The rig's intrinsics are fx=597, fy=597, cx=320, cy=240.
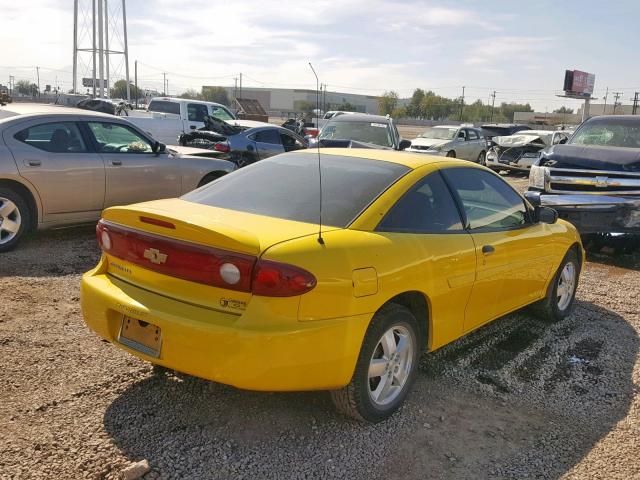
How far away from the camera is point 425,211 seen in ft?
12.2

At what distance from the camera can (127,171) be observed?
24.5 feet

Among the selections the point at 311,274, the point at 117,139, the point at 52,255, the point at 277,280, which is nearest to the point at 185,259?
the point at 277,280

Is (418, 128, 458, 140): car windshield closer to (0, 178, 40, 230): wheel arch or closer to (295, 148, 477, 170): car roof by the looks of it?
(0, 178, 40, 230): wheel arch

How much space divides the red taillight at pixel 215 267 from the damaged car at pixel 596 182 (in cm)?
505

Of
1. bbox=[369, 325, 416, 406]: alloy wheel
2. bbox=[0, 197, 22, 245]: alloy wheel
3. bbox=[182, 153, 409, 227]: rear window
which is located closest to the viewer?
bbox=[369, 325, 416, 406]: alloy wheel

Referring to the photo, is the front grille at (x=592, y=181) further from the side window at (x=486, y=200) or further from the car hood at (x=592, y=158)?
the side window at (x=486, y=200)

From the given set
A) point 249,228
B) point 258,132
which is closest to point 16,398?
point 249,228

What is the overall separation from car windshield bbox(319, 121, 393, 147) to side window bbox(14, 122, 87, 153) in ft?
23.8

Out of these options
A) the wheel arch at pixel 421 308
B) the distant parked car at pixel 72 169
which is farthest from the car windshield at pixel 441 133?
the wheel arch at pixel 421 308

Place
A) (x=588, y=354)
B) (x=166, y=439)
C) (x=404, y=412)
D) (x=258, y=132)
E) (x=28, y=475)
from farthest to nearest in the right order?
(x=258, y=132)
(x=588, y=354)
(x=404, y=412)
(x=166, y=439)
(x=28, y=475)

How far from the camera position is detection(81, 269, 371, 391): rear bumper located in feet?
9.30

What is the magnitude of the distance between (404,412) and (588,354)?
76.8 inches

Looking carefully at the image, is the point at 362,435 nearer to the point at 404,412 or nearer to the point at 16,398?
the point at 404,412

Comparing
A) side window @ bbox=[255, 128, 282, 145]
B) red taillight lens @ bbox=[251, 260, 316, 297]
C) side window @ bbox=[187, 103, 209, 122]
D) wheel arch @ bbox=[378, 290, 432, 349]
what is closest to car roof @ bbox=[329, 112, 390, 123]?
side window @ bbox=[255, 128, 282, 145]
